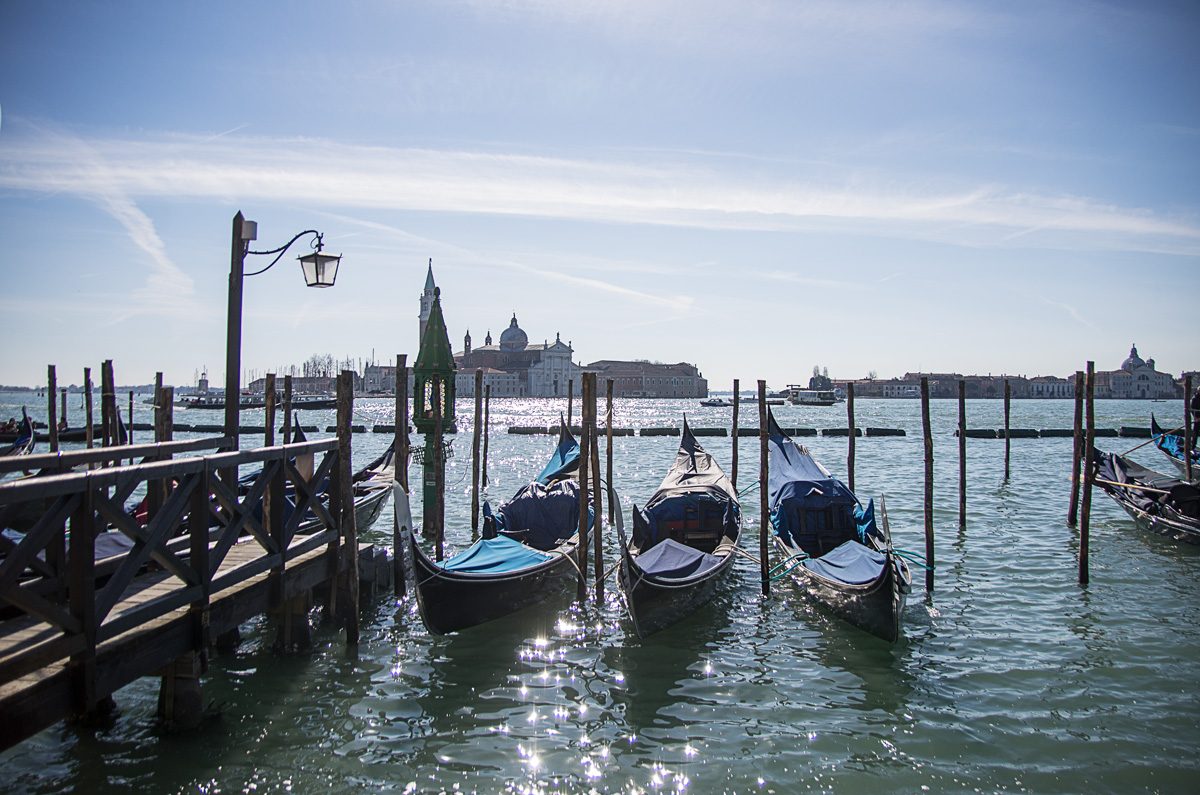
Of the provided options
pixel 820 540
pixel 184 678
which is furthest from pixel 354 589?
pixel 820 540

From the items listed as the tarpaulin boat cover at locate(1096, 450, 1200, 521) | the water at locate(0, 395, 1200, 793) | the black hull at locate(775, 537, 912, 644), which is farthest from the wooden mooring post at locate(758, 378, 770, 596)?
the tarpaulin boat cover at locate(1096, 450, 1200, 521)

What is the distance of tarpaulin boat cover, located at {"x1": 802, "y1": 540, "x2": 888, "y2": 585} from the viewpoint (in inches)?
229

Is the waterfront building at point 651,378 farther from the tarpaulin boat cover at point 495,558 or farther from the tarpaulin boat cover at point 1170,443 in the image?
the tarpaulin boat cover at point 495,558

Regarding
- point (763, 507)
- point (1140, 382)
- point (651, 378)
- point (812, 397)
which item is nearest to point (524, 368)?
point (651, 378)

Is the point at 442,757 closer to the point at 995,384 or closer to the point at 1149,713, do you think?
the point at 1149,713

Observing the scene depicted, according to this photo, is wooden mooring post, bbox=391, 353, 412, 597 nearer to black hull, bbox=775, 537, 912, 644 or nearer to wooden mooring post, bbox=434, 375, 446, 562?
wooden mooring post, bbox=434, 375, 446, 562

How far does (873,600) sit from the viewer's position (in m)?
5.51

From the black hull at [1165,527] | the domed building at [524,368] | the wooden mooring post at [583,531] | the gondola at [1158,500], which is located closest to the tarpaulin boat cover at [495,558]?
the wooden mooring post at [583,531]

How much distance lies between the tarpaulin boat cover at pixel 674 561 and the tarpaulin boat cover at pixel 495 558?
84 centimetres

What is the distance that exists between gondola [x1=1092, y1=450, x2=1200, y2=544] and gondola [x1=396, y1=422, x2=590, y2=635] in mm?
5555

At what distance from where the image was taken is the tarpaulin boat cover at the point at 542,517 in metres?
7.46

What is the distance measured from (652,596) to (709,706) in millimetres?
1119

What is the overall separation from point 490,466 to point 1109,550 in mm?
14411

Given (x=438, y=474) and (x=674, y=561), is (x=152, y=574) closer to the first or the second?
(x=674, y=561)
